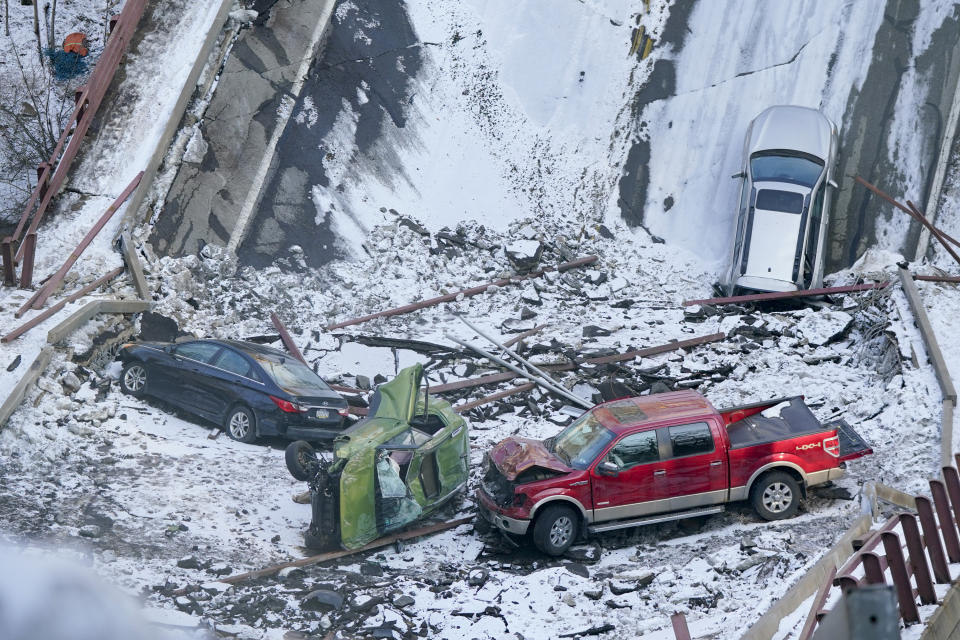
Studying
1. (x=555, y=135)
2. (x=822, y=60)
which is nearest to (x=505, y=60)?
(x=555, y=135)

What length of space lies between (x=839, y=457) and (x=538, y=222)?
9.62 metres

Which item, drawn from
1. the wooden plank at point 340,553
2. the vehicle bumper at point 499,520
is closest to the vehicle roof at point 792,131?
the vehicle bumper at point 499,520

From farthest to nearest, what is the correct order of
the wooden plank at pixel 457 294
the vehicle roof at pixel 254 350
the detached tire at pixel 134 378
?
the wooden plank at pixel 457 294 → the detached tire at pixel 134 378 → the vehicle roof at pixel 254 350

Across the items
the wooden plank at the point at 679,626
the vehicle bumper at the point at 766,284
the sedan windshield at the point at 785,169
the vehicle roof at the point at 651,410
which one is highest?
the sedan windshield at the point at 785,169

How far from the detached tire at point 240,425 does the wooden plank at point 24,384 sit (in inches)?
100

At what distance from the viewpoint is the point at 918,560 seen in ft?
21.0

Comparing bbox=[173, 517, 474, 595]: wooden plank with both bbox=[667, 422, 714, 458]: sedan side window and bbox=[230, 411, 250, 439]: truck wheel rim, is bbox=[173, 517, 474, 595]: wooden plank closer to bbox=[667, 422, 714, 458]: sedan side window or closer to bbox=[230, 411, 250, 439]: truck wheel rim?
bbox=[667, 422, 714, 458]: sedan side window

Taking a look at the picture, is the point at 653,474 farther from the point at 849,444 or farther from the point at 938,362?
the point at 938,362

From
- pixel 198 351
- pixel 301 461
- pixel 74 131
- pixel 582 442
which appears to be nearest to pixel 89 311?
pixel 198 351

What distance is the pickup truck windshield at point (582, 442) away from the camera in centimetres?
1056

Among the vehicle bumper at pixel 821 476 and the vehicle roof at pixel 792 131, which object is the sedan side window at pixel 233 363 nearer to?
the vehicle bumper at pixel 821 476

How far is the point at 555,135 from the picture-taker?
20672 mm

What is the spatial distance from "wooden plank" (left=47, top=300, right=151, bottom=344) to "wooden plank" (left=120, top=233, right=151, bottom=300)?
9.4 inches

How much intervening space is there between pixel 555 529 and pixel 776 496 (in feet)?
8.61
